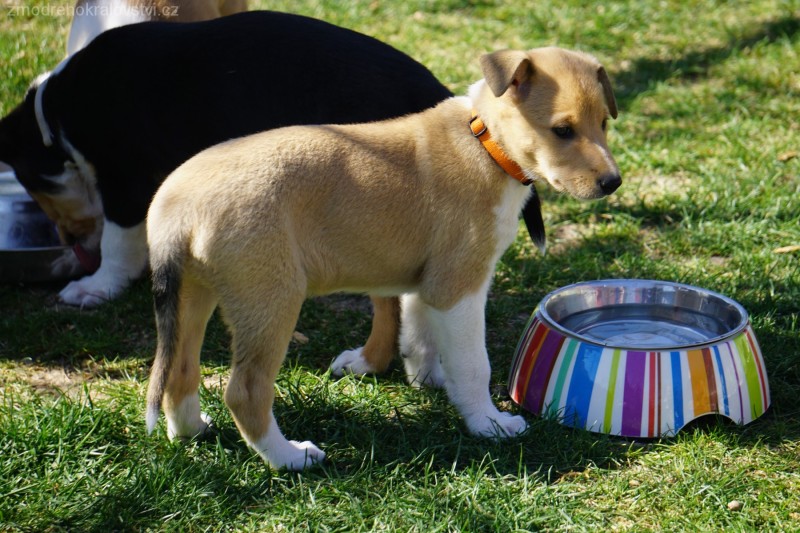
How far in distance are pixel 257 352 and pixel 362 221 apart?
1.88ft

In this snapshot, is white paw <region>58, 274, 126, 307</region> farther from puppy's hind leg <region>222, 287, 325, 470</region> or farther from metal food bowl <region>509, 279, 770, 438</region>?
metal food bowl <region>509, 279, 770, 438</region>

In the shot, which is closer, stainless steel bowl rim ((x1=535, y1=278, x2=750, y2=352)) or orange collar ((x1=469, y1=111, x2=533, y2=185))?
orange collar ((x1=469, y1=111, x2=533, y2=185))

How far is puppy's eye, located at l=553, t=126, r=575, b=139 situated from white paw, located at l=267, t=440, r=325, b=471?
4.54 ft

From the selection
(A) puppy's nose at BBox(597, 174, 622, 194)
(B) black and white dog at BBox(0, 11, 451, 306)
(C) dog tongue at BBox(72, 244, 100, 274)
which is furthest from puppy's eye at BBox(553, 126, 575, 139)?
(C) dog tongue at BBox(72, 244, 100, 274)

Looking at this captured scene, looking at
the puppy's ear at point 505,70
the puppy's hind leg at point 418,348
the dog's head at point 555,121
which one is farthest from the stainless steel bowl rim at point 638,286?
the puppy's ear at point 505,70

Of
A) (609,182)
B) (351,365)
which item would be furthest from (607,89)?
(351,365)

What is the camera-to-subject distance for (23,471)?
133 inches

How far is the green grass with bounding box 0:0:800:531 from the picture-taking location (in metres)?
3.21

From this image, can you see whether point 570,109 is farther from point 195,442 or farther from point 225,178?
point 195,442

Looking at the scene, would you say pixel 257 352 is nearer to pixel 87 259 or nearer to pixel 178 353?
pixel 178 353

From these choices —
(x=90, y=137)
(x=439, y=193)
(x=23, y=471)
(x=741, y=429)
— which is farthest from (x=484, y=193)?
(x=90, y=137)

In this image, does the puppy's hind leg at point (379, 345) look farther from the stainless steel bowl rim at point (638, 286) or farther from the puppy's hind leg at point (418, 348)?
the stainless steel bowl rim at point (638, 286)

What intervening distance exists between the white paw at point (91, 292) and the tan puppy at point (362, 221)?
1.58 m

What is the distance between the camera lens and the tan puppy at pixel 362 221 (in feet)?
10.2
